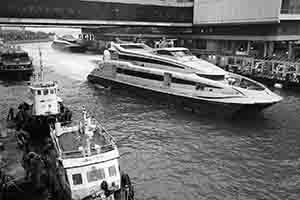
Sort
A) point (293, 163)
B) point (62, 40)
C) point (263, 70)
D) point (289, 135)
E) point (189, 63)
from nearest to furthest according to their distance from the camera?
point (293, 163)
point (289, 135)
point (189, 63)
point (263, 70)
point (62, 40)

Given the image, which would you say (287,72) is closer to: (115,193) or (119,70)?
(119,70)

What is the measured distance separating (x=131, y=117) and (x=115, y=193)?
17.4 metres

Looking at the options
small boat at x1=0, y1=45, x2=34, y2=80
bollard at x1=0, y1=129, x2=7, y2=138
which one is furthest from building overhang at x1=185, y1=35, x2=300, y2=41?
bollard at x1=0, y1=129, x2=7, y2=138

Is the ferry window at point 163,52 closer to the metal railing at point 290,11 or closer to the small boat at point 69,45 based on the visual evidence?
the metal railing at point 290,11

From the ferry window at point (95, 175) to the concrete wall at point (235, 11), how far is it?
49.2 m

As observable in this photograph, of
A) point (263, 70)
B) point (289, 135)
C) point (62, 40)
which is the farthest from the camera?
point (62, 40)

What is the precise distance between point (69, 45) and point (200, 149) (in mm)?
95275

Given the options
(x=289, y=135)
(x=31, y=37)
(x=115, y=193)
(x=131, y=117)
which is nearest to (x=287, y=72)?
(x=289, y=135)

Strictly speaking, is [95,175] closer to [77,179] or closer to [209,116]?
[77,179]

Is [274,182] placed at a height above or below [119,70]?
below

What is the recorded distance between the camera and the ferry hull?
32.9m

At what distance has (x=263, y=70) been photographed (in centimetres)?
Result: 5425

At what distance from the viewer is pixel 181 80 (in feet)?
127

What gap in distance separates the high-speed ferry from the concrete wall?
2132 centimetres
